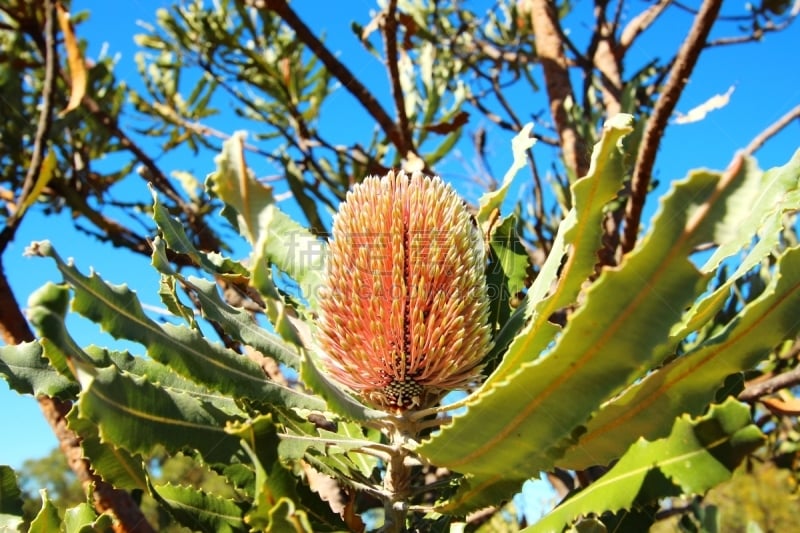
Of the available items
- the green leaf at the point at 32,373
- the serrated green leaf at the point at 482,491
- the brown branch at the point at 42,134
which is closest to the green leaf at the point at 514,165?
the serrated green leaf at the point at 482,491

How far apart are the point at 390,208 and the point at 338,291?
7.8 inches

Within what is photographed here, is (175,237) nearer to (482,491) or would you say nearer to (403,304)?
(403,304)

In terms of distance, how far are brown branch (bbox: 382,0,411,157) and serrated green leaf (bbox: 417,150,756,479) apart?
6.98 feet

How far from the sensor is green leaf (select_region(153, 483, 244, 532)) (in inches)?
44.7

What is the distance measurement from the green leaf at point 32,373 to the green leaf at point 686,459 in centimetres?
81

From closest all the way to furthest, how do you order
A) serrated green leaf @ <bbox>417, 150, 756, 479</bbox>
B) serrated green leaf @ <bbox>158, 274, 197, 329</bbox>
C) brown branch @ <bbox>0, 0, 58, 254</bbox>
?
serrated green leaf @ <bbox>417, 150, 756, 479</bbox>, serrated green leaf @ <bbox>158, 274, 197, 329</bbox>, brown branch @ <bbox>0, 0, 58, 254</bbox>

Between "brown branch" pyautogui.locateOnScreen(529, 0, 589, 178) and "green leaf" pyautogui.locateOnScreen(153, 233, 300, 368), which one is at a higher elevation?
"brown branch" pyautogui.locateOnScreen(529, 0, 589, 178)

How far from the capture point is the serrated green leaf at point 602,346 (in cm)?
71

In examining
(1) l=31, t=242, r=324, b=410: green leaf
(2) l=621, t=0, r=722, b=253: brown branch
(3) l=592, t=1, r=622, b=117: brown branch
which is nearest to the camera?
(1) l=31, t=242, r=324, b=410: green leaf

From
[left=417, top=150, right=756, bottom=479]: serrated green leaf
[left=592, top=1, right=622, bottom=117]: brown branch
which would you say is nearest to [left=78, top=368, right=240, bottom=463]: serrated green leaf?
[left=417, top=150, right=756, bottom=479]: serrated green leaf

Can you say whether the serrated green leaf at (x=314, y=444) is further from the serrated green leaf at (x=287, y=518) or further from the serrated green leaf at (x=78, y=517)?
the serrated green leaf at (x=78, y=517)

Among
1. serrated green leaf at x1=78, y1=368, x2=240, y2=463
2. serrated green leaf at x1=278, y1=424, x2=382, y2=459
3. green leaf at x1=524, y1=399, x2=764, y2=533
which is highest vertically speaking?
serrated green leaf at x1=78, y1=368, x2=240, y2=463

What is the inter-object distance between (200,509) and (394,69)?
2116mm

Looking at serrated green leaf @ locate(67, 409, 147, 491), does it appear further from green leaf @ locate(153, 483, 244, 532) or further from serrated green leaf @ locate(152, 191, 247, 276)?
serrated green leaf @ locate(152, 191, 247, 276)
